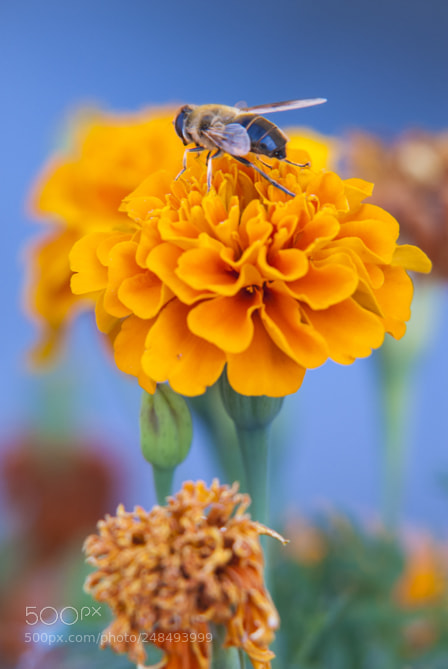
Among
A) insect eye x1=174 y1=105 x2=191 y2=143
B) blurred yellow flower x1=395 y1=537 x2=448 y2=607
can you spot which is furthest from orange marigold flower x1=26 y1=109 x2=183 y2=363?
blurred yellow flower x1=395 y1=537 x2=448 y2=607

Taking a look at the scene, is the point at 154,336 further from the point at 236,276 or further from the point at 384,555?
the point at 384,555

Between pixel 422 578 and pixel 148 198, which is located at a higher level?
pixel 148 198

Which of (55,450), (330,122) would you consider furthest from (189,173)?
(330,122)

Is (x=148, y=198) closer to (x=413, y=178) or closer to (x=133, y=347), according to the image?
(x=133, y=347)

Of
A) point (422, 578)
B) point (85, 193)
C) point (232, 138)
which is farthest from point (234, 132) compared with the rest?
point (422, 578)

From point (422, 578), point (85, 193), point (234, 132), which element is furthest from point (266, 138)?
point (422, 578)

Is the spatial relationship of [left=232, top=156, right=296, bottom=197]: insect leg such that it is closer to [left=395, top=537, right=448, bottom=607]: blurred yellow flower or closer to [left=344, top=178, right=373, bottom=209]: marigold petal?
[left=344, top=178, right=373, bottom=209]: marigold petal

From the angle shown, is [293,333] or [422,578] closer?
[293,333]
